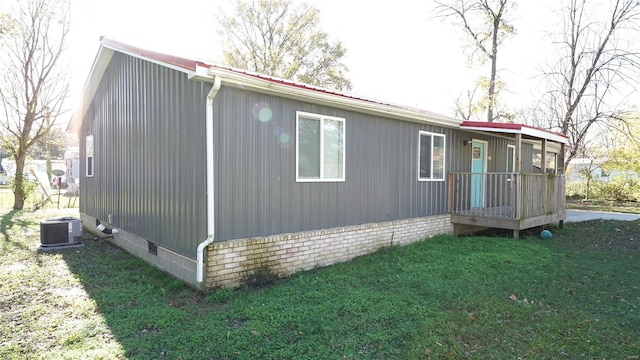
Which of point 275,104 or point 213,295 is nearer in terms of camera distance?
point 213,295

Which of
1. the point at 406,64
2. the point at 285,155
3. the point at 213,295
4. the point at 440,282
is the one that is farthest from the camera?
the point at 406,64

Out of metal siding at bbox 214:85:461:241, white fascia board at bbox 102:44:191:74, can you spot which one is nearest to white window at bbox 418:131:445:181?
metal siding at bbox 214:85:461:241

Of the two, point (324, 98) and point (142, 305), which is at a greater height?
point (324, 98)

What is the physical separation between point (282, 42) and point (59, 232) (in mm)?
19465

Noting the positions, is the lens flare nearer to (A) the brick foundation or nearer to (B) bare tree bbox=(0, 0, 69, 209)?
(A) the brick foundation

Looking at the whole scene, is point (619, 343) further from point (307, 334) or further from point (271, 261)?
point (271, 261)

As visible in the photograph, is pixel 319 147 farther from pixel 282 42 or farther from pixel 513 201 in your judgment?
pixel 282 42

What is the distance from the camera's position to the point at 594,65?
15336 millimetres

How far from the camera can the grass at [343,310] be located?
3.56 m

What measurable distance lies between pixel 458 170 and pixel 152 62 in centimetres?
727

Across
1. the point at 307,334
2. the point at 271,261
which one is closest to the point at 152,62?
the point at 271,261

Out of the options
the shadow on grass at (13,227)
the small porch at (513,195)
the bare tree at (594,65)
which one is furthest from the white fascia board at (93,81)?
the bare tree at (594,65)

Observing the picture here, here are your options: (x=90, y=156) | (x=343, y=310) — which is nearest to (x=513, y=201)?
(x=343, y=310)

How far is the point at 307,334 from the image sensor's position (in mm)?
3768
